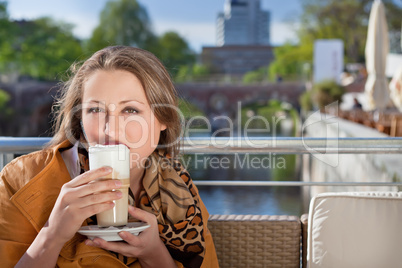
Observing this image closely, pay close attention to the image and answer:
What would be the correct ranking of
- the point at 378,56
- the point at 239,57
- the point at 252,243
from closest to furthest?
the point at 252,243 < the point at 378,56 < the point at 239,57

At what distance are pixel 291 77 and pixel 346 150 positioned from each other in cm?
4275

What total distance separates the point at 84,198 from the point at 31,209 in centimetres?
21

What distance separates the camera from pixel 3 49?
33000 millimetres

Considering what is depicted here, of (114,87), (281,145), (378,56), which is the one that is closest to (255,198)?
(378,56)

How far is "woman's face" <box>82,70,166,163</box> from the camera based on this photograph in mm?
1200

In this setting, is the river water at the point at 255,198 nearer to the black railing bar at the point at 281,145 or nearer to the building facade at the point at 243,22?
the black railing bar at the point at 281,145

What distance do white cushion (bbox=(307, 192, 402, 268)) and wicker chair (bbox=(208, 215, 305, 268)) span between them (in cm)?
25

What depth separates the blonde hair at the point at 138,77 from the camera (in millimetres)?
1273

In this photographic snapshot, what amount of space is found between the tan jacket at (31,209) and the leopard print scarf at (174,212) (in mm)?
93

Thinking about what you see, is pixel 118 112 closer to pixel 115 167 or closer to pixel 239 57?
pixel 115 167

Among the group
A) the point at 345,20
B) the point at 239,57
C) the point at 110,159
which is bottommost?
the point at 110,159

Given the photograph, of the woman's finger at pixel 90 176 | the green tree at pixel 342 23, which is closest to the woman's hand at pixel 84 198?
the woman's finger at pixel 90 176

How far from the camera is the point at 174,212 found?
1303mm

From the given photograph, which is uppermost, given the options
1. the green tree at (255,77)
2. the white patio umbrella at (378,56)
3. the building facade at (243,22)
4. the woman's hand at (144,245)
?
the building facade at (243,22)
